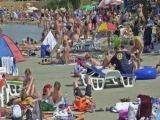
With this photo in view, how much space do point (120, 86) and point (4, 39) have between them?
458 centimetres

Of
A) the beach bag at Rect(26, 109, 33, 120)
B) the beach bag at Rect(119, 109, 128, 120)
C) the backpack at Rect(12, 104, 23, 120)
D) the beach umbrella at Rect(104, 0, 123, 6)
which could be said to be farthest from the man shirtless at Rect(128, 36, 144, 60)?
the beach umbrella at Rect(104, 0, 123, 6)

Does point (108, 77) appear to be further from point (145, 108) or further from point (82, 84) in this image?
point (145, 108)

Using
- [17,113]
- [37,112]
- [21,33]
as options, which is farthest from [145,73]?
[21,33]

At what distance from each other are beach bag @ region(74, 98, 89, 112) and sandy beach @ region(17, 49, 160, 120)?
25 centimetres

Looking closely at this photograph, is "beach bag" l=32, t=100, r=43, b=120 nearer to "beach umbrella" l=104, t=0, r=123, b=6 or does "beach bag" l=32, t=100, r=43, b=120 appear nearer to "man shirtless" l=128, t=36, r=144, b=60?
"man shirtless" l=128, t=36, r=144, b=60

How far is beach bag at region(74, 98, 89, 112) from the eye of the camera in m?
8.77

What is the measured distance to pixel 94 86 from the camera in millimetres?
11031

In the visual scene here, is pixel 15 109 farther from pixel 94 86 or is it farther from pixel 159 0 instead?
pixel 159 0

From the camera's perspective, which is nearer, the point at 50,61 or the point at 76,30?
the point at 50,61

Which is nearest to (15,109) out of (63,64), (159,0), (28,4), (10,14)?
(63,64)

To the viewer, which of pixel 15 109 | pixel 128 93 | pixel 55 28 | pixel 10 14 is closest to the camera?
pixel 15 109

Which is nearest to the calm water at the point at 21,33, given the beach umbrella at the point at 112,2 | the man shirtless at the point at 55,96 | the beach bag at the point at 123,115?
the beach umbrella at the point at 112,2

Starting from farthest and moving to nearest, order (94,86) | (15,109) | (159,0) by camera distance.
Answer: (159,0) < (94,86) < (15,109)

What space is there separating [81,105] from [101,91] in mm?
2001
